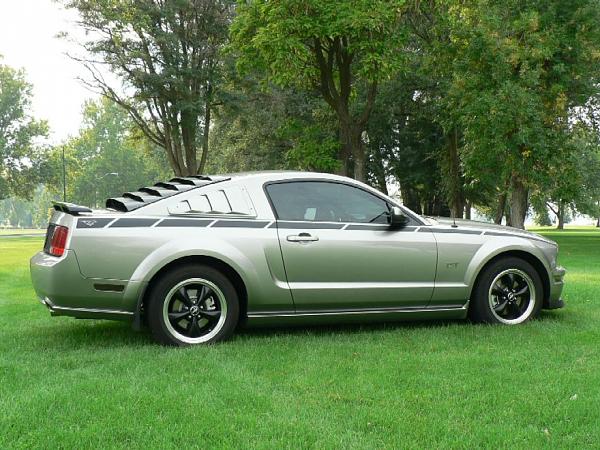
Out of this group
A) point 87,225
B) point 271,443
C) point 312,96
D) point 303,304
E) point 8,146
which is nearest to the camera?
point 271,443

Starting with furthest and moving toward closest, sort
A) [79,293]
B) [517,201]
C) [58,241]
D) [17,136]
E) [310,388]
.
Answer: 1. [17,136]
2. [517,201]
3. [58,241]
4. [79,293]
5. [310,388]

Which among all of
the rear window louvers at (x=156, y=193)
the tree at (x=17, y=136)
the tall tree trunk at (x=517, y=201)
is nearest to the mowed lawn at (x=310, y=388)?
the rear window louvers at (x=156, y=193)

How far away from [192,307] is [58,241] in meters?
1.30

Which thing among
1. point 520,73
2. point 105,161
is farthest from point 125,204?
point 105,161

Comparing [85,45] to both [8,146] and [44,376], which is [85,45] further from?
[8,146]

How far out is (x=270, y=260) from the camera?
599 centimetres

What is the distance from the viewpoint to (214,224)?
5.95m

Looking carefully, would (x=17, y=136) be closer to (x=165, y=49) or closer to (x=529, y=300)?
(x=165, y=49)

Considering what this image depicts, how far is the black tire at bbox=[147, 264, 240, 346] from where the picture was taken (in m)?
5.73

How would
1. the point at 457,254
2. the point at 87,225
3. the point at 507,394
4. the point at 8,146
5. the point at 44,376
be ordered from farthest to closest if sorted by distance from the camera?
the point at 8,146
the point at 457,254
the point at 87,225
the point at 44,376
the point at 507,394

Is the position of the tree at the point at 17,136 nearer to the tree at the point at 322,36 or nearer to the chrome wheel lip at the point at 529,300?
the tree at the point at 322,36

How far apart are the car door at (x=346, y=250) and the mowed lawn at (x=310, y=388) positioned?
0.40m

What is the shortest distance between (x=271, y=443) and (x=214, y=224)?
283cm

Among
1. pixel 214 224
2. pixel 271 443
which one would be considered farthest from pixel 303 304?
pixel 271 443
